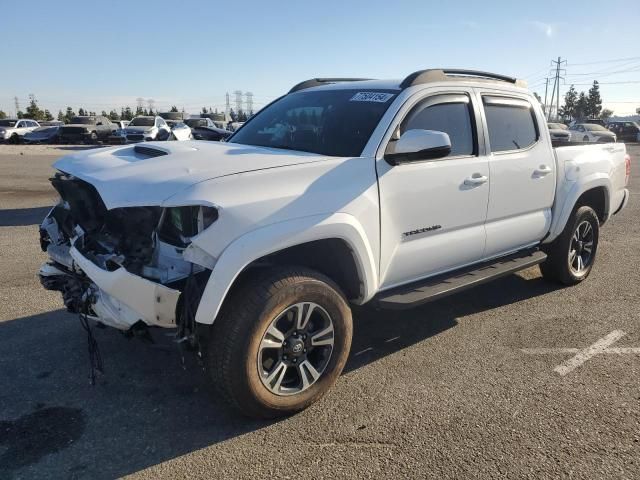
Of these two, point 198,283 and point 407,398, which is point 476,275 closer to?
point 407,398

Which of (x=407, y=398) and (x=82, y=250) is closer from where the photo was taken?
(x=82, y=250)

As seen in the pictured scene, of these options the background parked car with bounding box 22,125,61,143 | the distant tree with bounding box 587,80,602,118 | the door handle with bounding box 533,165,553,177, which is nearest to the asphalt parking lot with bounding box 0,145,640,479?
the door handle with bounding box 533,165,553,177

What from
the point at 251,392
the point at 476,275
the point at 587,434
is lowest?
the point at 587,434

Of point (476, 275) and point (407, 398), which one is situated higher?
point (476, 275)

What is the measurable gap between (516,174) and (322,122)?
5.76 ft

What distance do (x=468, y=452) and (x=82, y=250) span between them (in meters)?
2.51

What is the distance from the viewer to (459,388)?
11.8 feet

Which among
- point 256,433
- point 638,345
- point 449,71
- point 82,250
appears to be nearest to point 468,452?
point 256,433

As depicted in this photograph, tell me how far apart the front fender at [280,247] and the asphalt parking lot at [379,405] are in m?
0.76

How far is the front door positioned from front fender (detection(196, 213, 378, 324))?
0.68 ft

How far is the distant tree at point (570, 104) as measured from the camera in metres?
101

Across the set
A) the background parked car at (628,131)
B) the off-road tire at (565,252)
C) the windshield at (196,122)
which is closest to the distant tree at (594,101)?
the background parked car at (628,131)

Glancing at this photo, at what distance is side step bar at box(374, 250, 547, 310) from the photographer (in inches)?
145

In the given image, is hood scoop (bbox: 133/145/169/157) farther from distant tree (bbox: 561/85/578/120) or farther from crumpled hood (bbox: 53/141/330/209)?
distant tree (bbox: 561/85/578/120)
